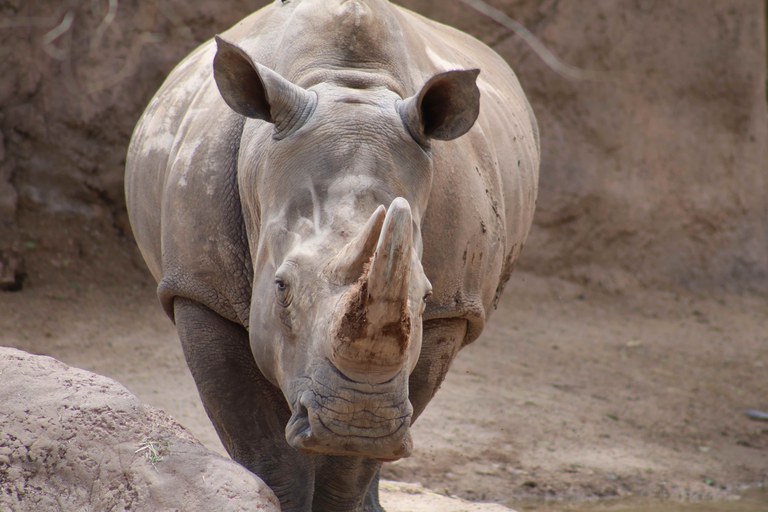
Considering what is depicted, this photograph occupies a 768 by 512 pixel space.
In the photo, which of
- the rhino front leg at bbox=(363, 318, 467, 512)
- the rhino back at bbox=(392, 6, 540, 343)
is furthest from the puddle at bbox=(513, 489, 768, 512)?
the rhino front leg at bbox=(363, 318, 467, 512)

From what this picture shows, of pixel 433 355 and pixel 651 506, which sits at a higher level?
pixel 433 355

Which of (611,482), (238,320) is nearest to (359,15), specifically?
(238,320)

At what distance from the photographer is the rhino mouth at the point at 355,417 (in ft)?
10.5

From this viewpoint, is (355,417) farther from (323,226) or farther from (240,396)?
(240,396)

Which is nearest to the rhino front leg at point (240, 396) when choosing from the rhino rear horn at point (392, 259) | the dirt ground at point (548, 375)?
the rhino rear horn at point (392, 259)

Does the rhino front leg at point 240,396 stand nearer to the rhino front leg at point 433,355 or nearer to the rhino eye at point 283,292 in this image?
the rhino front leg at point 433,355

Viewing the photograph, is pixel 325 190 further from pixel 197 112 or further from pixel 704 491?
pixel 704 491

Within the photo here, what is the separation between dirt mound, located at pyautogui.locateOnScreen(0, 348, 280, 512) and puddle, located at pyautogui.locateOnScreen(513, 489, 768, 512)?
2.74 metres

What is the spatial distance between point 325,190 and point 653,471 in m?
3.56

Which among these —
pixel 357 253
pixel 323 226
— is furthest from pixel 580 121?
pixel 357 253

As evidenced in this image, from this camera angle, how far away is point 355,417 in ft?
10.5

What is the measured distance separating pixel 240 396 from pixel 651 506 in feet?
8.64

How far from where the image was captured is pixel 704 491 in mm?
6324

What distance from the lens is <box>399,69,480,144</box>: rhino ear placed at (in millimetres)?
3721
